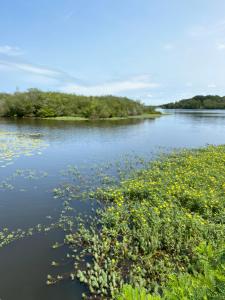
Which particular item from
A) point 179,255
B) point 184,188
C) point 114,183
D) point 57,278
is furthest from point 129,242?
point 114,183

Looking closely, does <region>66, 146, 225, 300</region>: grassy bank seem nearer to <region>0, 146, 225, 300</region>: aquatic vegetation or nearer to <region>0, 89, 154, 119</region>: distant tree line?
<region>0, 146, 225, 300</region>: aquatic vegetation

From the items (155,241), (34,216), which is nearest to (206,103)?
(34,216)

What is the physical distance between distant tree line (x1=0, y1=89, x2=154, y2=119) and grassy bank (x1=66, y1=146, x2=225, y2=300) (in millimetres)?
52731

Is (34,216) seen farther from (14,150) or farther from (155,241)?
(14,150)

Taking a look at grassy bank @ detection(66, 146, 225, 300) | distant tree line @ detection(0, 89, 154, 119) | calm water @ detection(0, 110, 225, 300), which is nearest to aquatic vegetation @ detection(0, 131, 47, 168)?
calm water @ detection(0, 110, 225, 300)

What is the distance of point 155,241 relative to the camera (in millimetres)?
6809

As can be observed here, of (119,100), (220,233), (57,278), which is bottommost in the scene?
(57,278)

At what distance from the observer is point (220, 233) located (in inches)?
267

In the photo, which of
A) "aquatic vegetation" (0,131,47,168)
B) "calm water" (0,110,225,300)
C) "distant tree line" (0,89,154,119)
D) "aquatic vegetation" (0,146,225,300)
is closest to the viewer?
"aquatic vegetation" (0,146,225,300)

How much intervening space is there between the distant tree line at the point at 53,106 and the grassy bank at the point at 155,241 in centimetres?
5273

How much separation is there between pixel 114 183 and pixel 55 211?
406 cm

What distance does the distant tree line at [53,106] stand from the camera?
6272cm

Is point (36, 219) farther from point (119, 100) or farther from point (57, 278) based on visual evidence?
point (119, 100)

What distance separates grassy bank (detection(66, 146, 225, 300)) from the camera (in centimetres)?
464
